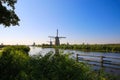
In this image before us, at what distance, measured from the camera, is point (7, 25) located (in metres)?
23.8

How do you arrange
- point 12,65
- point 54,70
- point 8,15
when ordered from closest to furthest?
point 54,70, point 12,65, point 8,15

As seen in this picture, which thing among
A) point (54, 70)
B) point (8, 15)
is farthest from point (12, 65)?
point (8, 15)

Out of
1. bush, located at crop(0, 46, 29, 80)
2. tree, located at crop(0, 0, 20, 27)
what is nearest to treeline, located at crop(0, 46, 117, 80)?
bush, located at crop(0, 46, 29, 80)

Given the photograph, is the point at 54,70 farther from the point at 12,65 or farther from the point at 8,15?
the point at 8,15

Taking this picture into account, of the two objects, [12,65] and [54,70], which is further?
[12,65]

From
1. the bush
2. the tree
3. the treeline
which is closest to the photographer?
Answer: the treeline

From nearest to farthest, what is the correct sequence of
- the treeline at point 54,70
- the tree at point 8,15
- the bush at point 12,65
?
the treeline at point 54,70, the bush at point 12,65, the tree at point 8,15

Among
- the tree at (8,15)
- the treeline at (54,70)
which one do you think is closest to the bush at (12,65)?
the treeline at (54,70)

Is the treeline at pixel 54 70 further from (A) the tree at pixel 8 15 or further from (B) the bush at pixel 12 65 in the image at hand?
(A) the tree at pixel 8 15

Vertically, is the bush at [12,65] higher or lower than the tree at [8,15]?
lower

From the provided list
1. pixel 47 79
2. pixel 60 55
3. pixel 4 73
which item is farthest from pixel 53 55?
pixel 4 73

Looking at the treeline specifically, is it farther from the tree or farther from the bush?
the tree

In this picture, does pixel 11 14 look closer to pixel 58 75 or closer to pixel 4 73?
pixel 4 73

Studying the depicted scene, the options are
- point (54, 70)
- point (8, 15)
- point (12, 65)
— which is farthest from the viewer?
point (8, 15)
